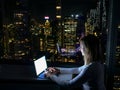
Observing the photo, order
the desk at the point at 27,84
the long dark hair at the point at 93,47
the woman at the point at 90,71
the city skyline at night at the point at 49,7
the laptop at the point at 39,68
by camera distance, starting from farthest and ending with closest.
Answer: the city skyline at night at the point at 49,7 < the desk at the point at 27,84 < the laptop at the point at 39,68 < the long dark hair at the point at 93,47 < the woman at the point at 90,71

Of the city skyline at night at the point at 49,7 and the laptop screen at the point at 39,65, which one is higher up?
the city skyline at night at the point at 49,7

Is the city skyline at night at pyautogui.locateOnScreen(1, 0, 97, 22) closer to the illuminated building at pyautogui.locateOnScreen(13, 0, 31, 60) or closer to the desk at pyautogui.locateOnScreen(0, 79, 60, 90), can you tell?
the illuminated building at pyautogui.locateOnScreen(13, 0, 31, 60)

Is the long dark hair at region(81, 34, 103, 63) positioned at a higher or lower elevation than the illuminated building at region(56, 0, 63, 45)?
lower

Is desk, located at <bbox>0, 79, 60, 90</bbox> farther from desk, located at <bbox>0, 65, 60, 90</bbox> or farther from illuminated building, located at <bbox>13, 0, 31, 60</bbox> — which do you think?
illuminated building, located at <bbox>13, 0, 31, 60</bbox>

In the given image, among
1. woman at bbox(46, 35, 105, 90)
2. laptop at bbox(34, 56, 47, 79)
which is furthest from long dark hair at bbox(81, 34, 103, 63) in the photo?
laptop at bbox(34, 56, 47, 79)

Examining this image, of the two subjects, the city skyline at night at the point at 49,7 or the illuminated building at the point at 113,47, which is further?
the city skyline at night at the point at 49,7

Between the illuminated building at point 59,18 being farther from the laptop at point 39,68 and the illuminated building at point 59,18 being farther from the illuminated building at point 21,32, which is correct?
the laptop at point 39,68

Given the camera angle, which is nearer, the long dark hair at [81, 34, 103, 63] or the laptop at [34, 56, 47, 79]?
the long dark hair at [81, 34, 103, 63]

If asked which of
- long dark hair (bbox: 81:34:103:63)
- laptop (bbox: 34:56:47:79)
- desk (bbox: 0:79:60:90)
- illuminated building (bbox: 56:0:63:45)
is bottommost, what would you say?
desk (bbox: 0:79:60:90)

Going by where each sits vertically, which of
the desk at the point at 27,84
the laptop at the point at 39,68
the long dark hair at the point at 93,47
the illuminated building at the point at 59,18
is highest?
the illuminated building at the point at 59,18

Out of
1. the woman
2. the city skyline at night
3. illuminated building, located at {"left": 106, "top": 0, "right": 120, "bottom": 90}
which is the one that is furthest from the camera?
the city skyline at night

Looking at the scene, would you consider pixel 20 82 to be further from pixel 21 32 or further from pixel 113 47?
pixel 113 47

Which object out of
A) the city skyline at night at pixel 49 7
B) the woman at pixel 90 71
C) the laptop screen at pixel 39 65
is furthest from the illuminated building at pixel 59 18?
the woman at pixel 90 71

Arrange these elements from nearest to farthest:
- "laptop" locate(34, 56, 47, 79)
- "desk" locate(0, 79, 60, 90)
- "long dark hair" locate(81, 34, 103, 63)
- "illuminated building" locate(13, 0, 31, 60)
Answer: "long dark hair" locate(81, 34, 103, 63), "laptop" locate(34, 56, 47, 79), "desk" locate(0, 79, 60, 90), "illuminated building" locate(13, 0, 31, 60)
